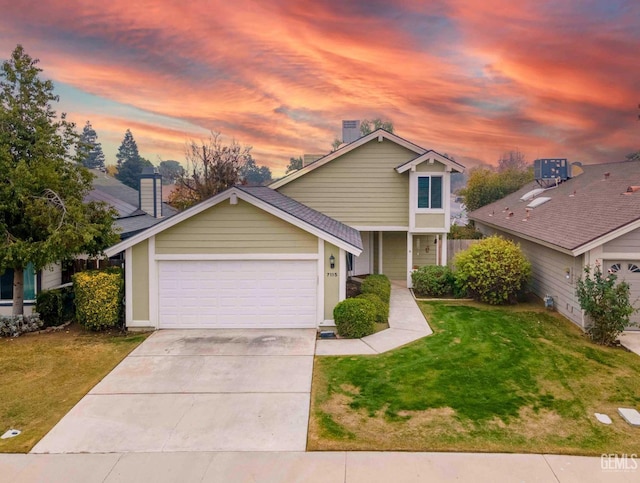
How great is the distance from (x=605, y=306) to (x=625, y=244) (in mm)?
2095

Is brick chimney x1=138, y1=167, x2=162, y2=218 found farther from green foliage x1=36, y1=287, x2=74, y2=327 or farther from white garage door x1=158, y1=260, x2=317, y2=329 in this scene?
white garage door x1=158, y1=260, x2=317, y2=329

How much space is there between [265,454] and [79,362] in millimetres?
6027

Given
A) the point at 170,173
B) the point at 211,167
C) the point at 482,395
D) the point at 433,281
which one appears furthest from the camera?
the point at 170,173

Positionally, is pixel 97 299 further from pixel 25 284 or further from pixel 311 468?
pixel 311 468

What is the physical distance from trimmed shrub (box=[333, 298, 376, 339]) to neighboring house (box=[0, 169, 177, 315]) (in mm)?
7504

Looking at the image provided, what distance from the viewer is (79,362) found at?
9.71m

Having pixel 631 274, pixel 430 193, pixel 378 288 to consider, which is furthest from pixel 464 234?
pixel 631 274

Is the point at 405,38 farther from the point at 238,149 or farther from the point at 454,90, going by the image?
the point at 238,149

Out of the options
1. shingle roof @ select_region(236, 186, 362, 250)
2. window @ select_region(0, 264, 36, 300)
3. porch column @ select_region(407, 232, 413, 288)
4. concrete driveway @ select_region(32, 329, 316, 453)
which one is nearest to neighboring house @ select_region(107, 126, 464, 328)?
shingle roof @ select_region(236, 186, 362, 250)

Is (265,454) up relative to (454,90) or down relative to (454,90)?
down

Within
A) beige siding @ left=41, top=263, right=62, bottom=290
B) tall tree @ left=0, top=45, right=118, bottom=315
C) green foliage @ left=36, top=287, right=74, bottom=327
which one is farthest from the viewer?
beige siding @ left=41, top=263, right=62, bottom=290

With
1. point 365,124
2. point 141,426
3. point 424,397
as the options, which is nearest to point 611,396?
point 424,397

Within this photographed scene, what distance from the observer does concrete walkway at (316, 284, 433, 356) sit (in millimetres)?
10438

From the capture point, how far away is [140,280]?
12.1 m
